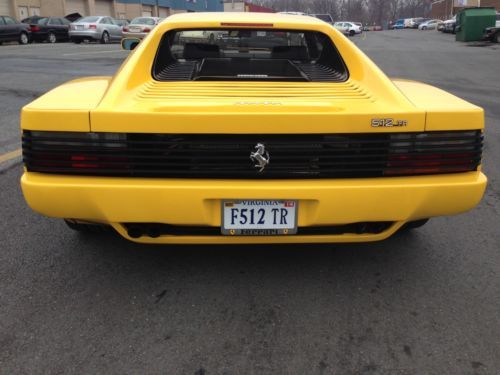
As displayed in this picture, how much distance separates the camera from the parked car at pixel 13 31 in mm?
23016

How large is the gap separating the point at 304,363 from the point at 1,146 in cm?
476

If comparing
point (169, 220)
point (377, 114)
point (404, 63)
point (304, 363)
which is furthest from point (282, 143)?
point (404, 63)

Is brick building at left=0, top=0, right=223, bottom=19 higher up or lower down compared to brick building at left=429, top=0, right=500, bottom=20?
higher up

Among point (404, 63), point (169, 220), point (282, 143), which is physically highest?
point (282, 143)

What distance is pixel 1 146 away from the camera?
220 inches

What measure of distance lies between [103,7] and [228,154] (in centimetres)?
4723

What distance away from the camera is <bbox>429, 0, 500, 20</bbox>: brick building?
50.7 meters

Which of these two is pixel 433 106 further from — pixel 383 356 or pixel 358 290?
pixel 383 356

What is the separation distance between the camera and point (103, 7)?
1764 inches

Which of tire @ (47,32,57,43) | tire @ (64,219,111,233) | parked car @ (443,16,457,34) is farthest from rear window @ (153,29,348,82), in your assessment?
parked car @ (443,16,457,34)

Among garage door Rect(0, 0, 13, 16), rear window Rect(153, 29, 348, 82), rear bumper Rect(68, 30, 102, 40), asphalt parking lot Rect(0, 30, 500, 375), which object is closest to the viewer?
asphalt parking lot Rect(0, 30, 500, 375)

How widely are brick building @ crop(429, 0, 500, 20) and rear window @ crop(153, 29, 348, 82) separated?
53.7 meters

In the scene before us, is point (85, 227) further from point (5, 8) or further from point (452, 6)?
point (452, 6)

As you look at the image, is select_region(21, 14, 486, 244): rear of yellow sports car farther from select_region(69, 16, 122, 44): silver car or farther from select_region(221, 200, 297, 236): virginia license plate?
select_region(69, 16, 122, 44): silver car
